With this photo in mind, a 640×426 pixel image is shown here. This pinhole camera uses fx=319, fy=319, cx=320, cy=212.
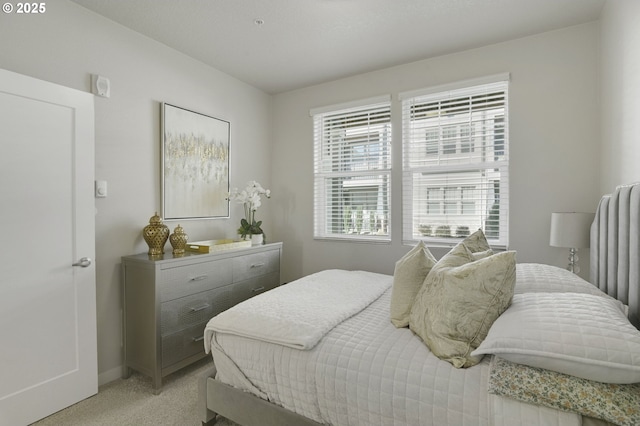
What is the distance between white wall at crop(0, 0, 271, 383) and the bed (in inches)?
48.5

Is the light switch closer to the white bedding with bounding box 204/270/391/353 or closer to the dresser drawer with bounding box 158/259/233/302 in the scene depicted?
the dresser drawer with bounding box 158/259/233/302

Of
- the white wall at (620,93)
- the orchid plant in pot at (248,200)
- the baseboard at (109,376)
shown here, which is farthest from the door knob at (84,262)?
the white wall at (620,93)

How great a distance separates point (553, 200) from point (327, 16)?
237cm

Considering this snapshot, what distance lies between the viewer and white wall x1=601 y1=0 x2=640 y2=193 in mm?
1824

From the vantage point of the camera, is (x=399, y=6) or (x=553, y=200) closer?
(x=399, y=6)

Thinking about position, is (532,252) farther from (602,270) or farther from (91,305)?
(91,305)

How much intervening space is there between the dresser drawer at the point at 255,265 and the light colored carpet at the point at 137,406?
90cm

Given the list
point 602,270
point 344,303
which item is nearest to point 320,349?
point 344,303

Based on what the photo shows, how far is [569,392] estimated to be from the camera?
3.36 feet

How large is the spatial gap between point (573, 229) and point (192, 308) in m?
2.87

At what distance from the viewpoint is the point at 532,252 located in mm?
2768

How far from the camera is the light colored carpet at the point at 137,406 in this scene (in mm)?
1937

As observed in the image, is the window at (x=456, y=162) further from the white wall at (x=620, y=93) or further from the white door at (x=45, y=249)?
the white door at (x=45, y=249)

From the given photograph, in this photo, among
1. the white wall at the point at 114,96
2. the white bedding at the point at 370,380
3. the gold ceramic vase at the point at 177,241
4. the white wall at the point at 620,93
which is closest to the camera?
the white bedding at the point at 370,380
